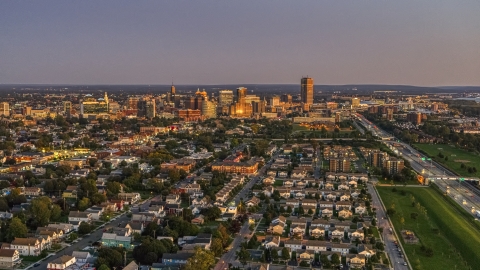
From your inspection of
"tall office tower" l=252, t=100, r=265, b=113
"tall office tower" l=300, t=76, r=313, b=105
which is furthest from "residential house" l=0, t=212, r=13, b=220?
"tall office tower" l=300, t=76, r=313, b=105

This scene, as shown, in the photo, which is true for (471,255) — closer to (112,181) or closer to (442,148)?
(112,181)

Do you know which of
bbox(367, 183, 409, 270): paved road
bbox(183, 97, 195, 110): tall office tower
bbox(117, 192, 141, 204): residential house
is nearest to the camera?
bbox(367, 183, 409, 270): paved road

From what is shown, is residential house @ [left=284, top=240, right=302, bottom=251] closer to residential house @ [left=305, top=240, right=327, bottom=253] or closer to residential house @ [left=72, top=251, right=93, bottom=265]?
residential house @ [left=305, top=240, right=327, bottom=253]

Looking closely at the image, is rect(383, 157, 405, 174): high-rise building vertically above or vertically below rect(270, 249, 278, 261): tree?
above

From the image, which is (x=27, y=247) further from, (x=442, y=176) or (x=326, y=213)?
(x=442, y=176)

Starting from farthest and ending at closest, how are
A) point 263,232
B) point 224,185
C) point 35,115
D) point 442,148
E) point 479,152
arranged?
point 35,115 < point 442,148 < point 479,152 < point 224,185 < point 263,232

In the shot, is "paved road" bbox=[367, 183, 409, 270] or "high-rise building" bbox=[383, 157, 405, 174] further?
"high-rise building" bbox=[383, 157, 405, 174]

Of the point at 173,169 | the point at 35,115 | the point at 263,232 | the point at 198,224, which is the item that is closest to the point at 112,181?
the point at 173,169

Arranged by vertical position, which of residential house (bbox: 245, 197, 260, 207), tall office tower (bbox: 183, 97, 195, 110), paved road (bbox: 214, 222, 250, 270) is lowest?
paved road (bbox: 214, 222, 250, 270)
